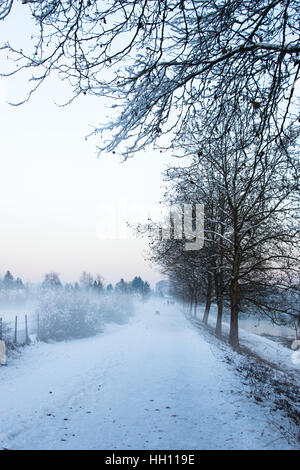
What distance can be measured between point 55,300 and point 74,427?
966 inches

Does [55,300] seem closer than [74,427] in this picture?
No

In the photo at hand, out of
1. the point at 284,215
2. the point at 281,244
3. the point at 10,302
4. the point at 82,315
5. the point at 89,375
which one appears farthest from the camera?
the point at 10,302

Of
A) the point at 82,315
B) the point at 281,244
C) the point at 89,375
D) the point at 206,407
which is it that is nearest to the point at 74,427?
the point at 206,407

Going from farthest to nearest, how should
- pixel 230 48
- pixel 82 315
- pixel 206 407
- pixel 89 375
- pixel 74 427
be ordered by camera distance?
pixel 82 315
pixel 89 375
pixel 206 407
pixel 74 427
pixel 230 48

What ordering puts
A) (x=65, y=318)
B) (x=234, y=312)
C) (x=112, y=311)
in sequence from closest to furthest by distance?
1. (x=234, y=312)
2. (x=65, y=318)
3. (x=112, y=311)

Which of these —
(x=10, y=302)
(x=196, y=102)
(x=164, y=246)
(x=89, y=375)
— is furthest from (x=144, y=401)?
(x=10, y=302)

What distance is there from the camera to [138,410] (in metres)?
5.12

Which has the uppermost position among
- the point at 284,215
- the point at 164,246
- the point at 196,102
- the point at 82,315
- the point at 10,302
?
the point at 196,102

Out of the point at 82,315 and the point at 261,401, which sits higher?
the point at 261,401

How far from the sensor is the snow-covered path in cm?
390

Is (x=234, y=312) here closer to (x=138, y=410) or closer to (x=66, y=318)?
(x=138, y=410)

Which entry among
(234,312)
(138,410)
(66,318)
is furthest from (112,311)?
(138,410)

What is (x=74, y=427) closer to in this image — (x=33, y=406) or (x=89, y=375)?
(x=33, y=406)

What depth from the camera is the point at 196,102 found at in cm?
482
